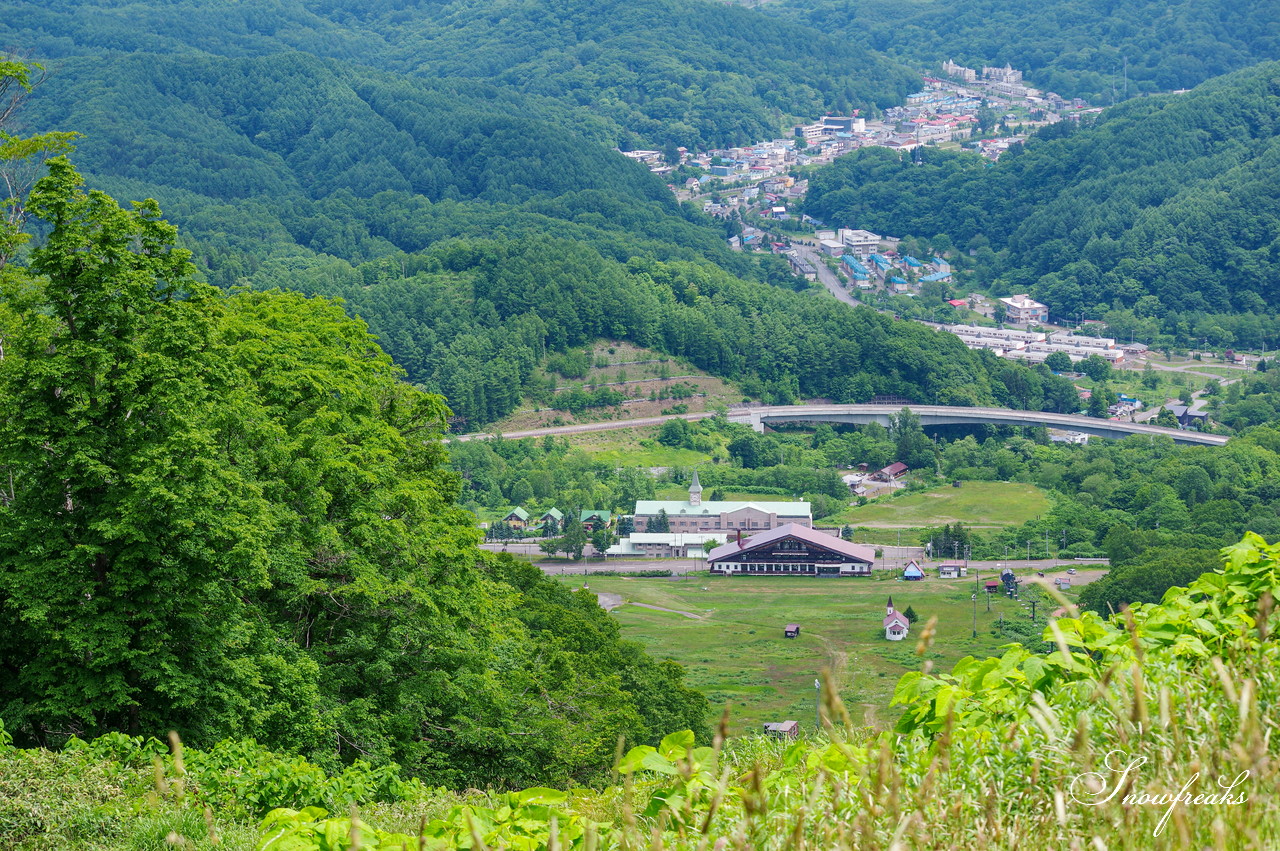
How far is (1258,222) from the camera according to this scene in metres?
113

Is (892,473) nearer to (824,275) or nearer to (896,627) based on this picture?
(896,627)

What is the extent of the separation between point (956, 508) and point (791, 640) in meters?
23.4

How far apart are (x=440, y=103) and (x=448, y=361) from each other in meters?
82.7

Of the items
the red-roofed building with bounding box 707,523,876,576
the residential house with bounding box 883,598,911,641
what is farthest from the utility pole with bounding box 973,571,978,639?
the red-roofed building with bounding box 707,523,876,576

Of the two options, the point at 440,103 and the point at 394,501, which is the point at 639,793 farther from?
the point at 440,103

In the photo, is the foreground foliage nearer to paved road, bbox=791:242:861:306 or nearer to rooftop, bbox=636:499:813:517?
rooftop, bbox=636:499:813:517

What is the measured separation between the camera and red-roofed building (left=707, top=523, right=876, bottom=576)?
54938 millimetres

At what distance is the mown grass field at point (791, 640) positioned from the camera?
36469 millimetres

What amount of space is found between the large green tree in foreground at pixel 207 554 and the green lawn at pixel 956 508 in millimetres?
46449

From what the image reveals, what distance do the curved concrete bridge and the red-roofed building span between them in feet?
73.0

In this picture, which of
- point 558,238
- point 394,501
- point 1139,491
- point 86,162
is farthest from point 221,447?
point 86,162

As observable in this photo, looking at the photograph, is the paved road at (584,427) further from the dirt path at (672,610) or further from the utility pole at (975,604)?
the utility pole at (975,604)

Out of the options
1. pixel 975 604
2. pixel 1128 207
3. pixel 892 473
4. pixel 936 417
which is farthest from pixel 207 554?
pixel 1128 207

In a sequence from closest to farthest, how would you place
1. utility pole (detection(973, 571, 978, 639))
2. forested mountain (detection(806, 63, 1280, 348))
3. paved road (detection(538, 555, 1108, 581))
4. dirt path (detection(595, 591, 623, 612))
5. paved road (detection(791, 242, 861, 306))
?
utility pole (detection(973, 571, 978, 639)) < dirt path (detection(595, 591, 623, 612)) < paved road (detection(538, 555, 1108, 581)) < forested mountain (detection(806, 63, 1280, 348)) < paved road (detection(791, 242, 861, 306))
